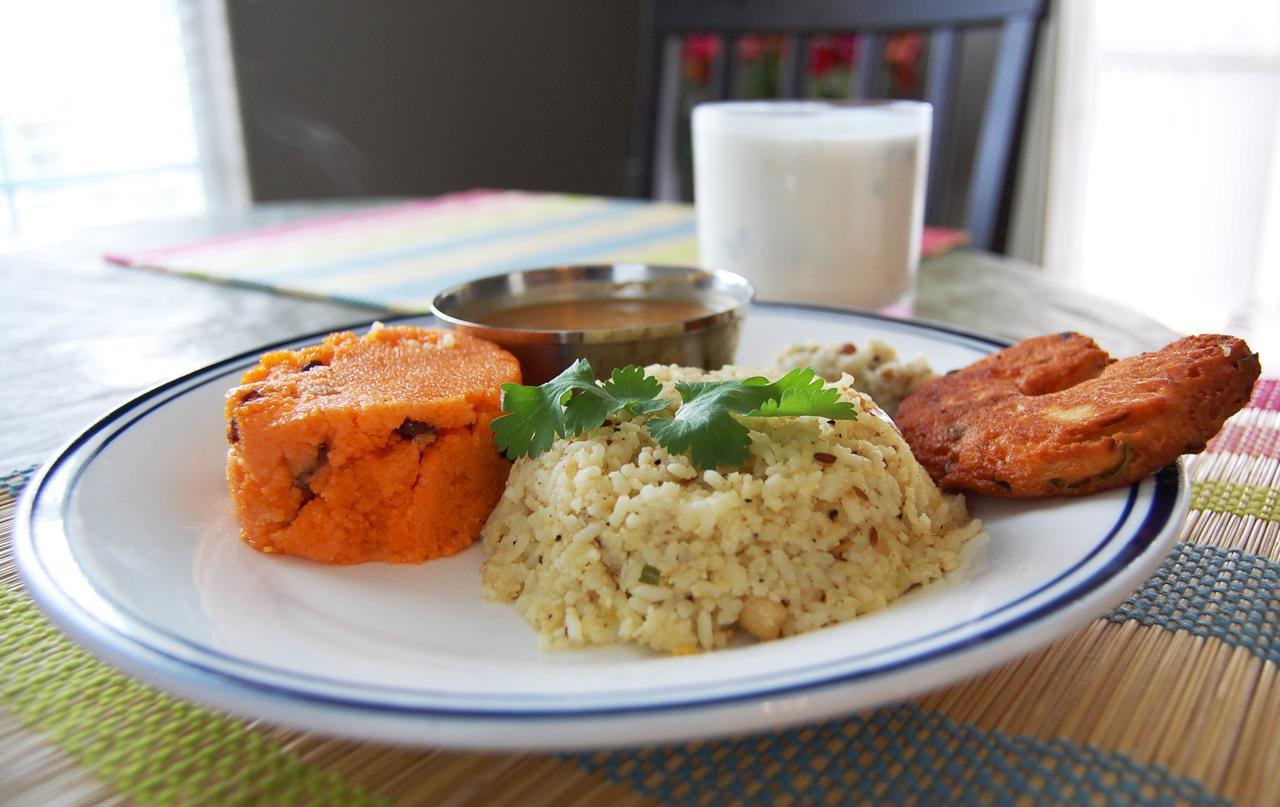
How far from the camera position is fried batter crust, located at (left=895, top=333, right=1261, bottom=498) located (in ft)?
3.89

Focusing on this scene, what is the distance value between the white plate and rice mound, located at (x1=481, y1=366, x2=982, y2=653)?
0.04 metres

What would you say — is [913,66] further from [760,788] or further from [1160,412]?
[760,788]

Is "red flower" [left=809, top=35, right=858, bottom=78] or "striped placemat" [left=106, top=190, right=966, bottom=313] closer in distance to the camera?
"striped placemat" [left=106, top=190, right=966, bottom=313]

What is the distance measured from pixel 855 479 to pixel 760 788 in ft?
1.42

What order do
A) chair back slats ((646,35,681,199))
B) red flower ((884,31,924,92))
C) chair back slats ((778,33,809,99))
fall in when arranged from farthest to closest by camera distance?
red flower ((884,31,924,92)), chair back slats ((646,35,681,199)), chair back slats ((778,33,809,99))

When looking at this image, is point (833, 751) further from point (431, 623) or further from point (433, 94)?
point (433, 94)

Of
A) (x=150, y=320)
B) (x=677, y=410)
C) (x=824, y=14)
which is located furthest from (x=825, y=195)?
(x=150, y=320)

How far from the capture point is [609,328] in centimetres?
175

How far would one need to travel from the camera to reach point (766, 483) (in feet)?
3.86

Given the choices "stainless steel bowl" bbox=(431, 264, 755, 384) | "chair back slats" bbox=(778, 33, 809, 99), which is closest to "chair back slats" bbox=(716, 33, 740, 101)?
"chair back slats" bbox=(778, 33, 809, 99)

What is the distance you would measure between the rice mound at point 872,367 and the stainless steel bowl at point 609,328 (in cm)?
15

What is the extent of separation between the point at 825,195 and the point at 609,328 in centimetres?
86

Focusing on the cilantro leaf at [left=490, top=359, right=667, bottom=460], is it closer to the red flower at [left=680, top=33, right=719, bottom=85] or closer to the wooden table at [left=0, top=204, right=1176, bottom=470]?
the wooden table at [left=0, top=204, right=1176, bottom=470]

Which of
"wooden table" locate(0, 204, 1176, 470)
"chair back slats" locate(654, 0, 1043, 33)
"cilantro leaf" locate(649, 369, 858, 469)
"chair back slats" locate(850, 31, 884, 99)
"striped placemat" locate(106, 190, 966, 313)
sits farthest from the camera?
"chair back slats" locate(850, 31, 884, 99)
